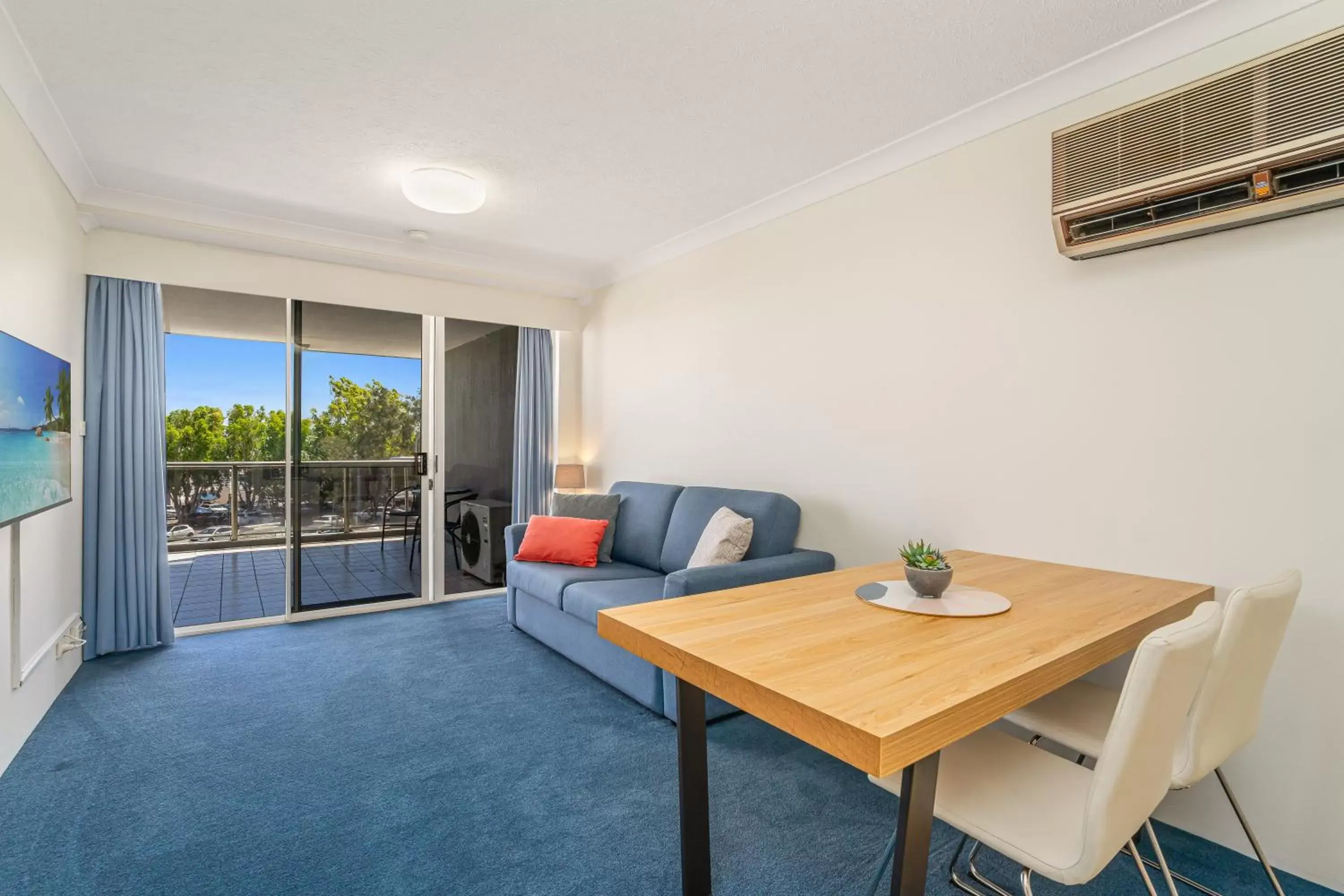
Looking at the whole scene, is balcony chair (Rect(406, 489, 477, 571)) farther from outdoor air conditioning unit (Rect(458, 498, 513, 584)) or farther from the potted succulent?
the potted succulent

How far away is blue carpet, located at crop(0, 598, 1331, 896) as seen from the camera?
1827mm

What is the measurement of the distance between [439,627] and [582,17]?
355 cm

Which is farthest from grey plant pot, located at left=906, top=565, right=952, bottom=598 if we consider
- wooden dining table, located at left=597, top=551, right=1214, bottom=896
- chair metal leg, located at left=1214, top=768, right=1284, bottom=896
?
chair metal leg, located at left=1214, top=768, right=1284, bottom=896

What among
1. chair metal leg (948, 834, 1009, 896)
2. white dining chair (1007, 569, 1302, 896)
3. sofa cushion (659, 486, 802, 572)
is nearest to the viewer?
white dining chair (1007, 569, 1302, 896)

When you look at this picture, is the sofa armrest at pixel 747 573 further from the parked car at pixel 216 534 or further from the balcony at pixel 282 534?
the parked car at pixel 216 534

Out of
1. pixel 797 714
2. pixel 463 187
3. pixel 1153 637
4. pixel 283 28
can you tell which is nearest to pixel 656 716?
pixel 797 714

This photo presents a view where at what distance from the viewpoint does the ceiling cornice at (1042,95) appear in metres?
1.97

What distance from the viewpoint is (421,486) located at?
482 centimetres

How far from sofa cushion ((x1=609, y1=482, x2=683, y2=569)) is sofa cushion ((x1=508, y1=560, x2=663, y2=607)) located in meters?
0.08

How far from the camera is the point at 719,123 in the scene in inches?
107

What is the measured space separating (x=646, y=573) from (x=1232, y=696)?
2.69 m

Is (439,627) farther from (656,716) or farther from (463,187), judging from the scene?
(463,187)

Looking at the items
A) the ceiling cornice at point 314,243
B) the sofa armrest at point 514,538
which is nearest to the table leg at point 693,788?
the sofa armrest at point 514,538

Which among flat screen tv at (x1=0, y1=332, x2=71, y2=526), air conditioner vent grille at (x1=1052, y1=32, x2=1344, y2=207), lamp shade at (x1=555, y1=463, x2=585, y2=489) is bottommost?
lamp shade at (x1=555, y1=463, x2=585, y2=489)
